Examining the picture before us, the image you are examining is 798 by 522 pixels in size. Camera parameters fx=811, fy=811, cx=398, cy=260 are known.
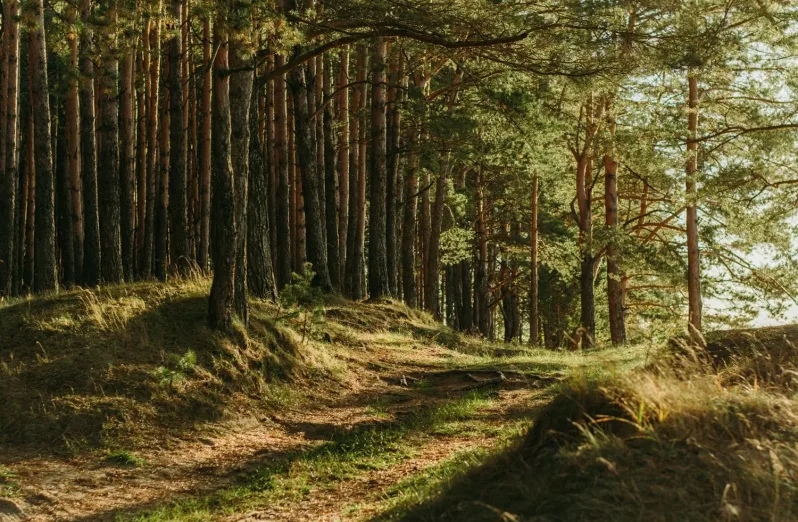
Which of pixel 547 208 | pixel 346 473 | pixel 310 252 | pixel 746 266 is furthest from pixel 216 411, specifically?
pixel 547 208

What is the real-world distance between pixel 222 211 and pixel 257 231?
240 centimetres

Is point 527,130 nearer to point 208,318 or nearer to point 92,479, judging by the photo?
point 208,318

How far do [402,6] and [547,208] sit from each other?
19.5 metres

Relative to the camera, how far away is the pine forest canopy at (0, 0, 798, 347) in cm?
1114

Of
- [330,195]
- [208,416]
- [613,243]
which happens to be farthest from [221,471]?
[613,243]

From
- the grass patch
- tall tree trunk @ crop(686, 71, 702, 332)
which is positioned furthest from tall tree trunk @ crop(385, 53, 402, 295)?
the grass patch

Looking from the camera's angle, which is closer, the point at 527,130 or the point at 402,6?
the point at 402,6

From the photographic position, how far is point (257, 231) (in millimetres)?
12969

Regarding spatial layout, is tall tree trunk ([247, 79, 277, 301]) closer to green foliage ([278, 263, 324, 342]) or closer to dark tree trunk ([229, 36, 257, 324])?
green foliage ([278, 263, 324, 342])

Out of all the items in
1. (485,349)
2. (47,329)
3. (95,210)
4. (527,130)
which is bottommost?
(485,349)

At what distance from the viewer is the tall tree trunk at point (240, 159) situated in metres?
10.7

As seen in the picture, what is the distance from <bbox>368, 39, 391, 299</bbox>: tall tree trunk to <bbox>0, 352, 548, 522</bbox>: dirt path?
316 inches

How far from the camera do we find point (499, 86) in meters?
16.3

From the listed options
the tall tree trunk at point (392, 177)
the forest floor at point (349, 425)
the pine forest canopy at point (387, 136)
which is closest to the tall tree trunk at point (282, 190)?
the pine forest canopy at point (387, 136)
